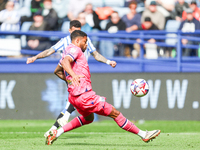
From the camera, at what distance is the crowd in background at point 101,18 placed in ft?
43.9

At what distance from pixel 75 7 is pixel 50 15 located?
0.98 m

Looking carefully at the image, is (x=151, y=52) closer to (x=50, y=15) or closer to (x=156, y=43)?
(x=156, y=43)

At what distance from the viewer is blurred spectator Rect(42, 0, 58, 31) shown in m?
13.9

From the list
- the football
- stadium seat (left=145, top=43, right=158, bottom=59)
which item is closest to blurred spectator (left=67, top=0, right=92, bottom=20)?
stadium seat (left=145, top=43, right=158, bottom=59)

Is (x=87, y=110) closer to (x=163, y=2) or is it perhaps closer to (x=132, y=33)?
(x=132, y=33)

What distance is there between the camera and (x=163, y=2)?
14930 mm

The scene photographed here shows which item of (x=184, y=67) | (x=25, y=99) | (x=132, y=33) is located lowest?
(x=25, y=99)

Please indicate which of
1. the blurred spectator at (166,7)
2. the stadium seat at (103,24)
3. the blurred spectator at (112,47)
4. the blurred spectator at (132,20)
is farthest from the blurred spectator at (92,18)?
the blurred spectator at (166,7)

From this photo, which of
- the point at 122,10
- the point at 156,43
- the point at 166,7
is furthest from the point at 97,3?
the point at 156,43

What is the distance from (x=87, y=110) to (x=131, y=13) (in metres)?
8.19

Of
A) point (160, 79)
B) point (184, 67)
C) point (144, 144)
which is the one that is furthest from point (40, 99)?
point (144, 144)

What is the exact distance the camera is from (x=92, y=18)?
13.9 metres

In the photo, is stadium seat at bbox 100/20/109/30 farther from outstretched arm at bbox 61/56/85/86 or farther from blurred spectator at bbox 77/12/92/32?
outstretched arm at bbox 61/56/85/86

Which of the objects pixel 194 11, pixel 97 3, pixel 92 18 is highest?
pixel 194 11
